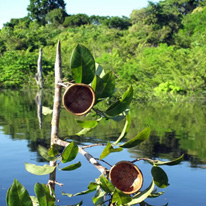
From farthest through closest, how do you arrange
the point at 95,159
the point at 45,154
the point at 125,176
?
1. the point at 45,154
2. the point at 95,159
3. the point at 125,176

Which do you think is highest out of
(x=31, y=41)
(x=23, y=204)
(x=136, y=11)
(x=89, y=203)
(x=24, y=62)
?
(x=136, y=11)

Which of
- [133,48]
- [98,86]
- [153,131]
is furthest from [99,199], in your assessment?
[133,48]

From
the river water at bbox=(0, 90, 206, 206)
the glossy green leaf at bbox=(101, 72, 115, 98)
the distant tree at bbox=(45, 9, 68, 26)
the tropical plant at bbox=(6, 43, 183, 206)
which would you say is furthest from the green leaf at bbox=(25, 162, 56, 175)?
the distant tree at bbox=(45, 9, 68, 26)

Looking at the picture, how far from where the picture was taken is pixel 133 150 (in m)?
7.88

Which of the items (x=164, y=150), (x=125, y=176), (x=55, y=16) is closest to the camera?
(x=125, y=176)

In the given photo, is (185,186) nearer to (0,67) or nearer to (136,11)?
(0,67)

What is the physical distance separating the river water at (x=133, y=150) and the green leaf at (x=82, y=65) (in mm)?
959

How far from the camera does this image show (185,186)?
213 inches

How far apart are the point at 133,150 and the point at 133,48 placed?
2604cm

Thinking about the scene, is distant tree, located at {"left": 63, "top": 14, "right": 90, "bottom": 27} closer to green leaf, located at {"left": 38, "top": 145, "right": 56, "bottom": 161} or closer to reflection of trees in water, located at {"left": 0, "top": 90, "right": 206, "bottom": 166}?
reflection of trees in water, located at {"left": 0, "top": 90, "right": 206, "bottom": 166}

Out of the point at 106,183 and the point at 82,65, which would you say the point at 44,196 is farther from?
the point at 82,65

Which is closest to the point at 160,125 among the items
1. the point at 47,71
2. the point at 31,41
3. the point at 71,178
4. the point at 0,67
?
the point at 71,178

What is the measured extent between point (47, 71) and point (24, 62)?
212cm

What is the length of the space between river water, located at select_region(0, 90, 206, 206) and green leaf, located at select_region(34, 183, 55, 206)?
0.89 meters
